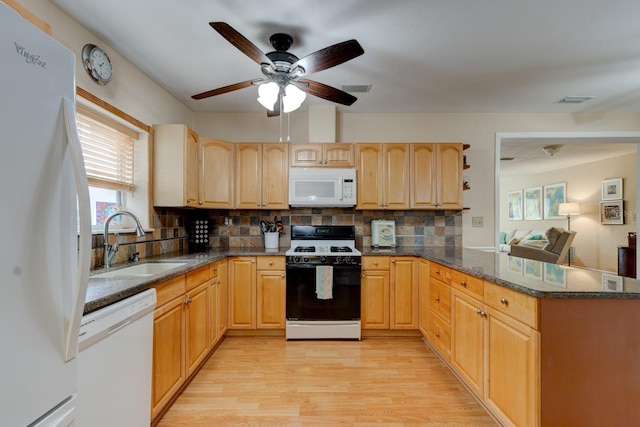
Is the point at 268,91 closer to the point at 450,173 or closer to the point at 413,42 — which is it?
the point at 413,42

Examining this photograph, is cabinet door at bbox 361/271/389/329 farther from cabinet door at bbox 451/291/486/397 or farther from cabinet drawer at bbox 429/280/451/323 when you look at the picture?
cabinet door at bbox 451/291/486/397

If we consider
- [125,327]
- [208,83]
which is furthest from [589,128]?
[125,327]

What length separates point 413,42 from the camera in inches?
84.5

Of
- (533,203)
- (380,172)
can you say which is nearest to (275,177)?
(380,172)

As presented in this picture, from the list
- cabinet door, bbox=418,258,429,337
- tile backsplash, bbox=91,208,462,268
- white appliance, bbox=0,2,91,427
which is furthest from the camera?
tile backsplash, bbox=91,208,462,268

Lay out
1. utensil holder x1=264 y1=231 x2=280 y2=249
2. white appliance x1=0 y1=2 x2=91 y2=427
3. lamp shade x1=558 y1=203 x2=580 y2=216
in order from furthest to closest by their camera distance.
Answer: lamp shade x1=558 y1=203 x2=580 y2=216, utensil holder x1=264 y1=231 x2=280 y2=249, white appliance x1=0 y1=2 x2=91 y2=427

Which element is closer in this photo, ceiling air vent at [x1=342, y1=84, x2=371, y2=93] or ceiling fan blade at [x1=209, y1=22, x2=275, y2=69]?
ceiling fan blade at [x1=209, y1=22, x2=275, y2=69]

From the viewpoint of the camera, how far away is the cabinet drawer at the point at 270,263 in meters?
2.97

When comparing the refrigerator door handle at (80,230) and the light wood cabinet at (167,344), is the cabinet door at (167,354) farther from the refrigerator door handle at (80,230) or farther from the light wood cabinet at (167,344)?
the refrigerator door handle at (80,230)

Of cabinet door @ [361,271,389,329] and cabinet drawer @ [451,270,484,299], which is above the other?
cabinet drawer @ [451,270,484,299]

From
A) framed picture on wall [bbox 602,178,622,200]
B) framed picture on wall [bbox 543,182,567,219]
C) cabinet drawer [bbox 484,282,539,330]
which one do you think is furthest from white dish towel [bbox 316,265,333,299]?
framed picture on wall [bbox 543,182,567,219]

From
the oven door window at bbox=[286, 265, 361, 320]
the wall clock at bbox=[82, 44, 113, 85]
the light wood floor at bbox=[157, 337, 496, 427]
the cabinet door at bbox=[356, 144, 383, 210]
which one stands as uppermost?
the wall clock at bbox=[82, 44, 113, 85]

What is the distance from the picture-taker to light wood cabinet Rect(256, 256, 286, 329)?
9.75 feet

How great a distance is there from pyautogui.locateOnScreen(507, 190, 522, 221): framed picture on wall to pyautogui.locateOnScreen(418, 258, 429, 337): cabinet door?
706 cm
